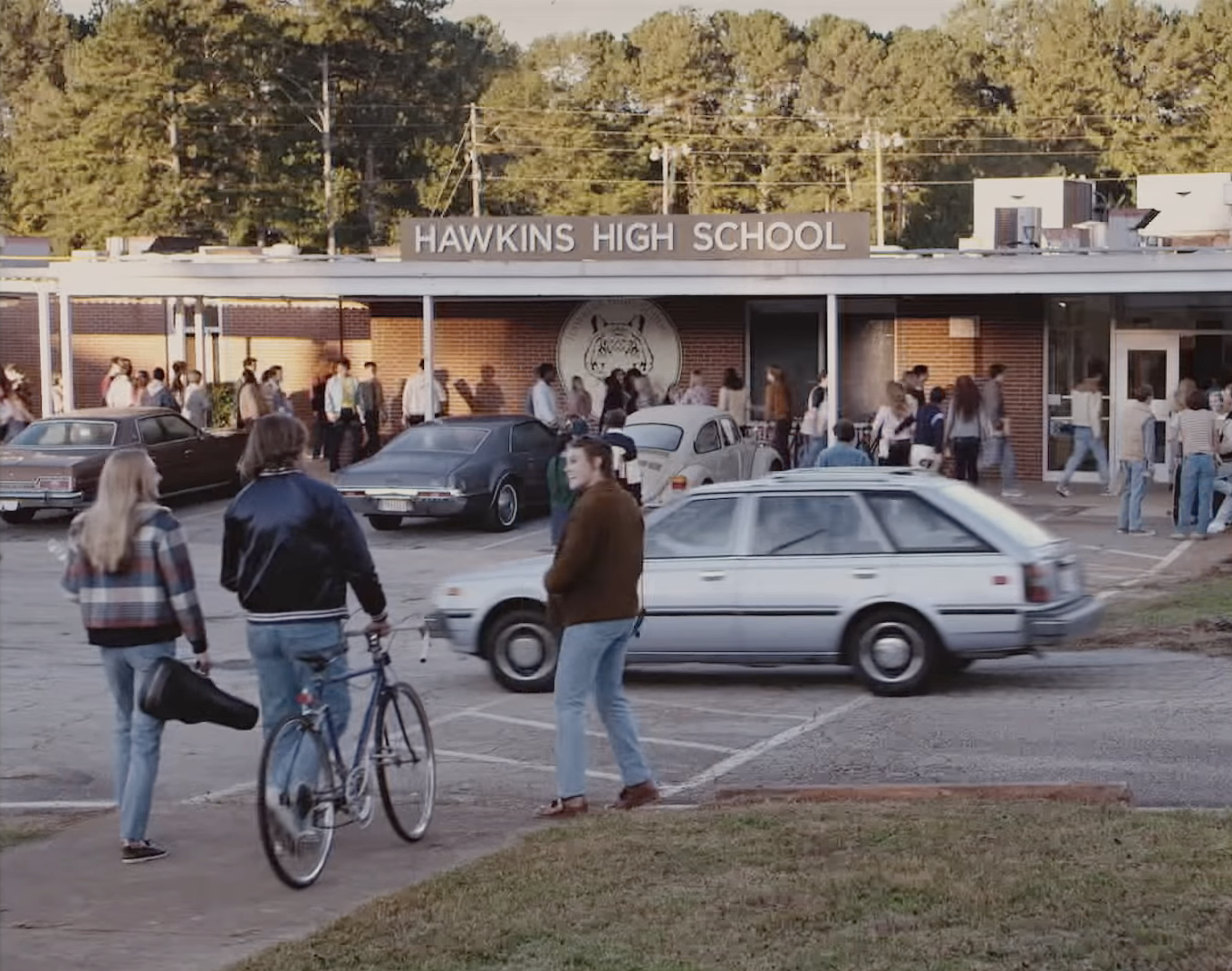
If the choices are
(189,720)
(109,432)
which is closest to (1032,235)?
(109,432)

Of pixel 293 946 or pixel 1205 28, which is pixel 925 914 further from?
pixel 1205 28

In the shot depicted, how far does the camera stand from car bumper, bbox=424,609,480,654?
13.7m

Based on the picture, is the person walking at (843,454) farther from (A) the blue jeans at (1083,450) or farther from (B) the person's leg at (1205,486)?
(A) the blue jeans at (1083,450)

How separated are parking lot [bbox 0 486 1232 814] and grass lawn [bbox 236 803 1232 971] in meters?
1.61

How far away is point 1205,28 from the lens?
7306 centimetres

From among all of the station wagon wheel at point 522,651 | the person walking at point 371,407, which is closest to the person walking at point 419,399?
the person walking at point 371,407

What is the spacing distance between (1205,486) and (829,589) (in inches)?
407

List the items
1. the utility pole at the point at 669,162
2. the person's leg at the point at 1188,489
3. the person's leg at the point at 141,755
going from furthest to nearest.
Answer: the utility pole at the point at 669,162 < the person's leg at the point at 1188,489 < the person's leg at the point at 141,755

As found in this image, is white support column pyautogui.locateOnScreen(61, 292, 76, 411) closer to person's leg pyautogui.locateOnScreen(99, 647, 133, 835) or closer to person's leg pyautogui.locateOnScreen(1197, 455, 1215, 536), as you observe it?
person's leg pyautogui.locateOnScreen(1197, 455, 1215, 536)

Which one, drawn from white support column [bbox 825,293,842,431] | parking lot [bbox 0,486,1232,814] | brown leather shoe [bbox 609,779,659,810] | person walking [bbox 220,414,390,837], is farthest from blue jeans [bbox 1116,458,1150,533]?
person walking [bbox 220,414,390,837]

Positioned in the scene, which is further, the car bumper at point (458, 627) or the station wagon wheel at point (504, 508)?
the station wagon wheel at point (504, 508)

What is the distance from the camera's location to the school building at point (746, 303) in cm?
2792

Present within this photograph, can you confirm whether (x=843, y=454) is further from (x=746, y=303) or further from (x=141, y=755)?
(x=746, y=303)

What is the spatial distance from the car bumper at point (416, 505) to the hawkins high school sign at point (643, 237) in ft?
22.5
